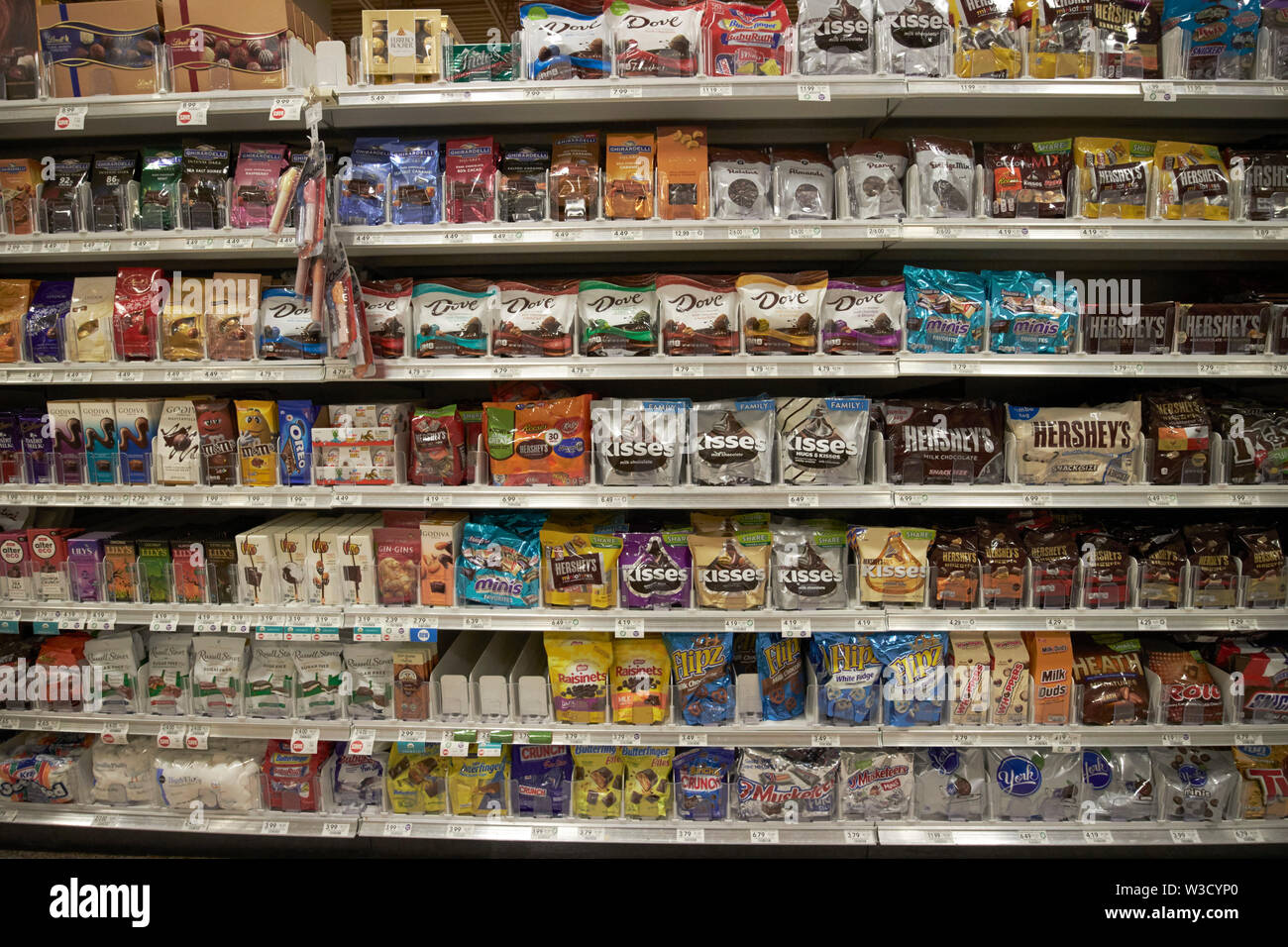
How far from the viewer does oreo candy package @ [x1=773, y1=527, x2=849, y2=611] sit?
2.25 m

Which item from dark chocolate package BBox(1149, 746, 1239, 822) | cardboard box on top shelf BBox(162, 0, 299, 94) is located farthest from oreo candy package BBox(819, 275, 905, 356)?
cardboard box on top shelf BBox(162, 0, 299, 94)

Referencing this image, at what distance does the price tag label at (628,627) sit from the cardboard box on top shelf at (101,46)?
85.8 inches

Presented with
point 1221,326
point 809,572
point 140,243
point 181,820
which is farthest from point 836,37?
point 181,820

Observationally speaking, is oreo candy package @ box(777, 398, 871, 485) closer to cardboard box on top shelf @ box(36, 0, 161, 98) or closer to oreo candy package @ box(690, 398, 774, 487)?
oreo candy package @ box(690, 398, 774, 487)

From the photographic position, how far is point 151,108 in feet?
7.24

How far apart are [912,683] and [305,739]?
6.32ft

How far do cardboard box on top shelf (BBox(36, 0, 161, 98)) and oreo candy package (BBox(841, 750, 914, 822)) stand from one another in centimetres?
306

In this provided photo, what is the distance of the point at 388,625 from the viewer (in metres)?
2.29

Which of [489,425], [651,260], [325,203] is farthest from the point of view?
[651,260]

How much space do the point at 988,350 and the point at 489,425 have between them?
1.55 metres

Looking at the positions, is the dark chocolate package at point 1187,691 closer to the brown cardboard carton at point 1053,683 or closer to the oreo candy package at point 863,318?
the brown cardboard carton at point 1053,683

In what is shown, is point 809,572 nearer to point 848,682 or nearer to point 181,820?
point 848,682
